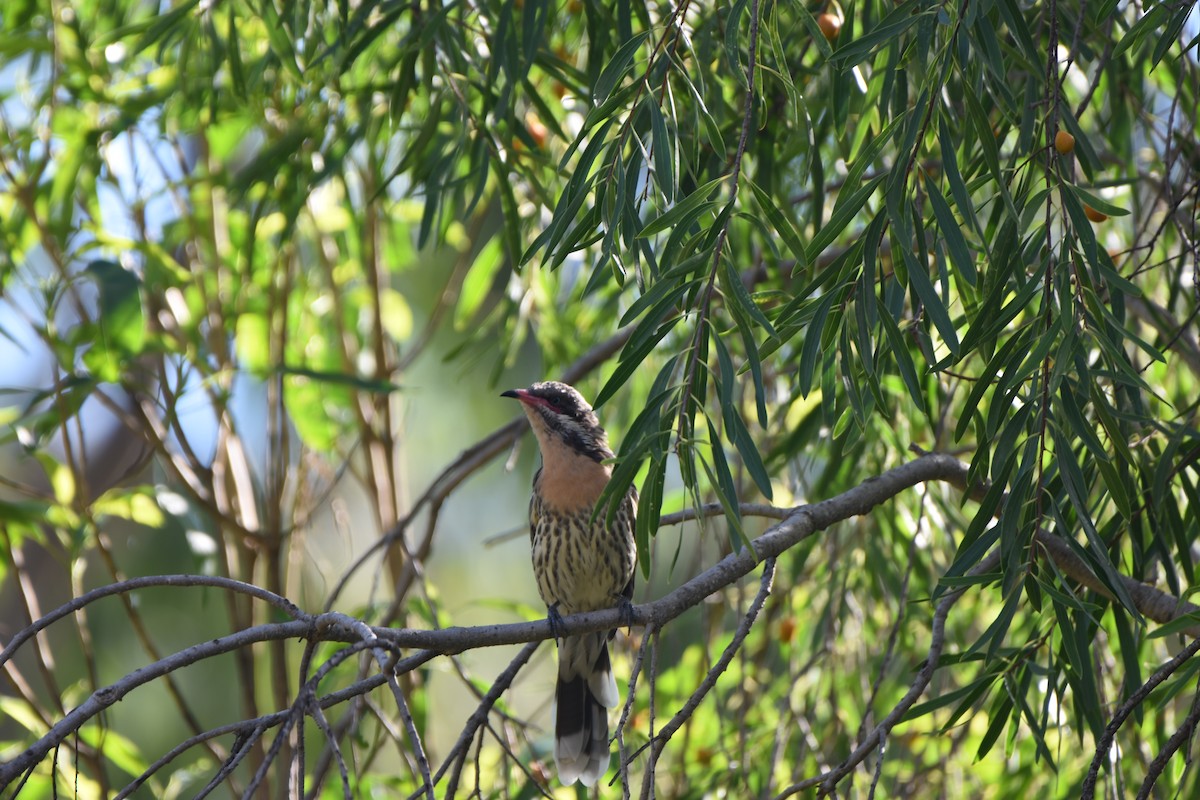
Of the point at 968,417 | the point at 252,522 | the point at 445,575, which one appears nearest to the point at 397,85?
the point at 968,417

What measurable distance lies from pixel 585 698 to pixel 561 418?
1.08 meters

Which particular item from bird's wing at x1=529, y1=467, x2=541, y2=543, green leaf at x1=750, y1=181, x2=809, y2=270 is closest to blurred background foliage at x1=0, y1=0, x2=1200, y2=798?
green leaf at x1=750, y1=181, x2=809, y2=270

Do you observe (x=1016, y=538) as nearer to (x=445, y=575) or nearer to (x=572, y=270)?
(x=572, y=270)

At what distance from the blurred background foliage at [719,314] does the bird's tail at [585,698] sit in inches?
6.6

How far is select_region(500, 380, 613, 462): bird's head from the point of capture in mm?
3807

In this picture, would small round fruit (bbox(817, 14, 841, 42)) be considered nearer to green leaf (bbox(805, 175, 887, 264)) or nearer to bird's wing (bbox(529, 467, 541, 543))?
green leaf (bbox(805, 175, 887, 264))

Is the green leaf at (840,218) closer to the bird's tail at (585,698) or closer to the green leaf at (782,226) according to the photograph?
the green leaf at (782,226)

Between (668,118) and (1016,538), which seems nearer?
(1016,538)

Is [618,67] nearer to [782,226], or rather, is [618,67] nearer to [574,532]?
[782,226]

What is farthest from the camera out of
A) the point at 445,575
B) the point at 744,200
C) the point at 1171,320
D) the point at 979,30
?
the point at 445,575

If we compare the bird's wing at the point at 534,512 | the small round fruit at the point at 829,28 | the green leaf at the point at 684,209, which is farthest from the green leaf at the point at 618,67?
the bird's wing at the point at 534,512

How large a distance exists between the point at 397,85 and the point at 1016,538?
192 centimetres

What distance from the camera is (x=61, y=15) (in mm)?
4523

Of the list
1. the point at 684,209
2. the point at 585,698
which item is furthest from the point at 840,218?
the point at 585,698
